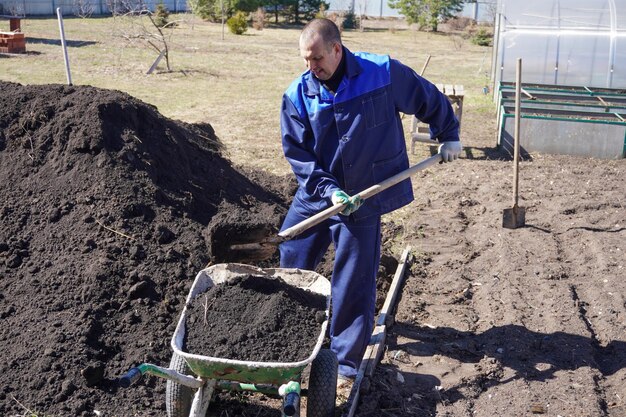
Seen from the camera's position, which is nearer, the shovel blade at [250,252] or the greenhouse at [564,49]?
the shovel blade at [250,252]

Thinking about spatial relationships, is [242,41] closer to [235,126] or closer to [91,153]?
[235,126]

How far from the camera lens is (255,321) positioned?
391cm

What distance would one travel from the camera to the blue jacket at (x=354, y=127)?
434cm

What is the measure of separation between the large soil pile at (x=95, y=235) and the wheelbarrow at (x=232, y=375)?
358 mm

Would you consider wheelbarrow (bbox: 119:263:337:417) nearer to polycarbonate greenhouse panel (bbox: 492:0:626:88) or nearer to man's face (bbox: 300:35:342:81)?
man's face (bbox: 300:35:342:81)

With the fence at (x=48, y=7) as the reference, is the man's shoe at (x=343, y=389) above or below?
below

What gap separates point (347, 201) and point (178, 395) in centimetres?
140

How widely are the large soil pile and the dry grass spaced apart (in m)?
3.29

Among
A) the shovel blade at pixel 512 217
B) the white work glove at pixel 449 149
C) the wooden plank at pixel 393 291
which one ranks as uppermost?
the white work glove at pixel 449 149

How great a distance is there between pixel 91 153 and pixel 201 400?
2.79m

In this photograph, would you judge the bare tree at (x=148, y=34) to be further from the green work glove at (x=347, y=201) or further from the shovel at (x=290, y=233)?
the green work glove at (x=347, y=201)

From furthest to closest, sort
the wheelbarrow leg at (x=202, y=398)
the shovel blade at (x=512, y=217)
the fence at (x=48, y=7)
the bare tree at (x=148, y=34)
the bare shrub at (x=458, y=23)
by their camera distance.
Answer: the bare shrub at (x=458, y=23), the fence at (x=48, y=7), the bare tree at (x=148, y=34), the shovel blade at (x=512, y=217), the wheelbarrow leg at (x=202, y=398)

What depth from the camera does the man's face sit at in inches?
161

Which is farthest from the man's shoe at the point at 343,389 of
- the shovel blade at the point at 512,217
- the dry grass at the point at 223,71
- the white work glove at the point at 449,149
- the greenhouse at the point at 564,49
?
the greenhouse at the point at 564,49
